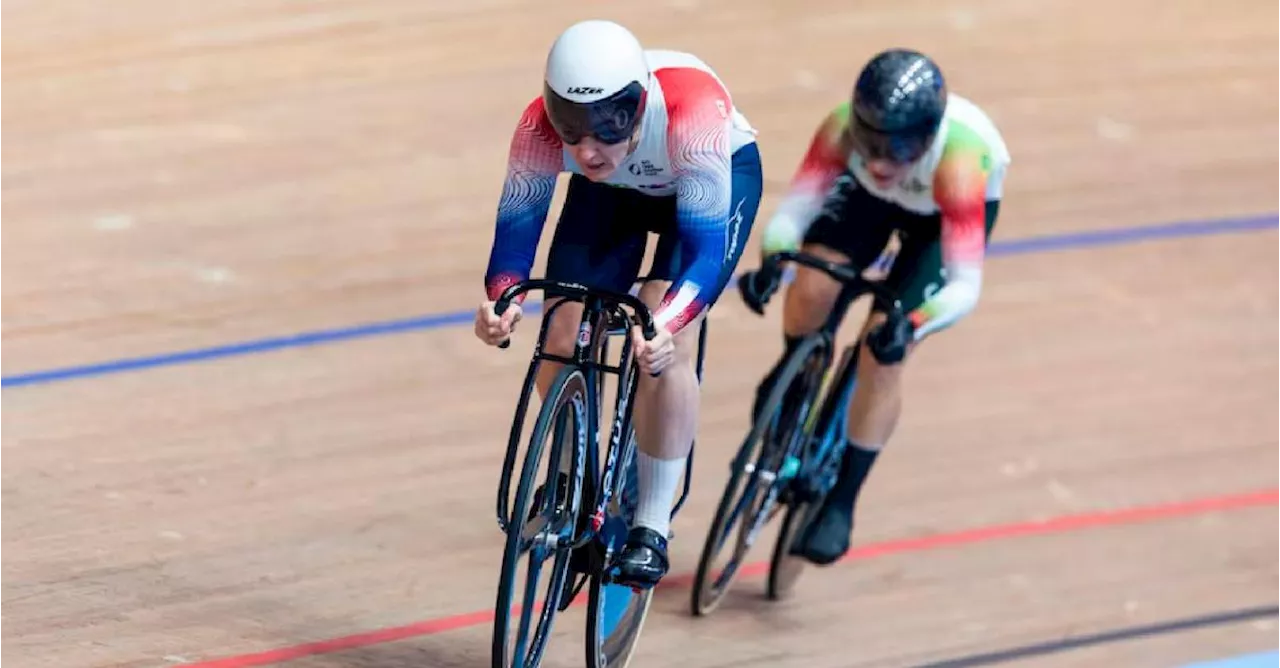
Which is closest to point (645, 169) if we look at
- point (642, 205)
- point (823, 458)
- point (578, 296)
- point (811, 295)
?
point (642, 205)

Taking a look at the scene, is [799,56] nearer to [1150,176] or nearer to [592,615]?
[1150,176]

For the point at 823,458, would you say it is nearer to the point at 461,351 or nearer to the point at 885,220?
the point at 885,220

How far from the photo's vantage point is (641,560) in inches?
143

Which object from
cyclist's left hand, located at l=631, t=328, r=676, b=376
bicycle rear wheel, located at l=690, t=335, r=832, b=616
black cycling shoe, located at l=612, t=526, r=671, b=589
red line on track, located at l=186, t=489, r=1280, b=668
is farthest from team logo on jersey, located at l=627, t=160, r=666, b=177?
red line on track, located at l=186, t=489, r=1280, b=668

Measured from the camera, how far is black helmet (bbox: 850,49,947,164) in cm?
386

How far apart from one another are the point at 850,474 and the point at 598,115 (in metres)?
1.37

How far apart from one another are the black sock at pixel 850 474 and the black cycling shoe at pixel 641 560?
711 millimetres

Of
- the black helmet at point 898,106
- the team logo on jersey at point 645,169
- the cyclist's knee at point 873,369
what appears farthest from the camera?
the cyclist's knee at point 873,369

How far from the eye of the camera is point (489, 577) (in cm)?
442

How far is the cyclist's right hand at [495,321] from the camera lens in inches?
129

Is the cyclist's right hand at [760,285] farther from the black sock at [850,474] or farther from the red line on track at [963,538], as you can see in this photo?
the red line on track at [963,538]

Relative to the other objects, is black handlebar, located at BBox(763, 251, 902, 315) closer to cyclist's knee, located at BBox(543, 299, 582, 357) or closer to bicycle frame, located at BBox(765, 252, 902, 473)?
bicycle frame, located at BBox(765, 252, 902, 473)

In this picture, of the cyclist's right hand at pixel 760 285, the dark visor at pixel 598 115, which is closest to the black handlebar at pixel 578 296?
the dark visor at pixel 598 115

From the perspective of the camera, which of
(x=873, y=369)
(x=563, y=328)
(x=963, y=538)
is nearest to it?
(x=563, y=328)
